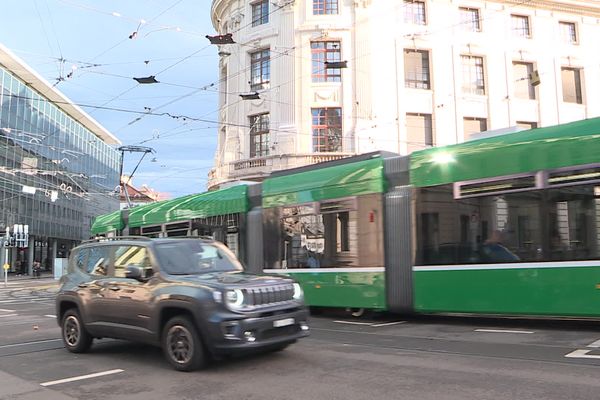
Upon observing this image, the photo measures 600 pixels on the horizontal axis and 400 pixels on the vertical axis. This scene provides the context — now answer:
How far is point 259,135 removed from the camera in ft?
109

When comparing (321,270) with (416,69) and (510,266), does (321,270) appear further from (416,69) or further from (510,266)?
(416,69)

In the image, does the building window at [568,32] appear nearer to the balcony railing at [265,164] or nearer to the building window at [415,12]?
the building window at [415,12]

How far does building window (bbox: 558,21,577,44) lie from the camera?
3594 cm

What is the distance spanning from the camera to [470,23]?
111 ft

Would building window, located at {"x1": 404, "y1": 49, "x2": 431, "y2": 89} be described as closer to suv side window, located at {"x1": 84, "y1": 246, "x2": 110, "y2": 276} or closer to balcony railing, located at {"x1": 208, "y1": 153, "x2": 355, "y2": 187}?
balcony railing, located at {"x1": 208, "y1": 153, "x2": 355, "y2": 187}

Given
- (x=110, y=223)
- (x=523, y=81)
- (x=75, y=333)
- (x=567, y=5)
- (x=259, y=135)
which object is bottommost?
(x=75, y=333)

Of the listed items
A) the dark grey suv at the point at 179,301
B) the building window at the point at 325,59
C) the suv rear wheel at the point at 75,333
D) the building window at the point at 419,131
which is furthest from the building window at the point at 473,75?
the suv rear wheel at the point at 75,333

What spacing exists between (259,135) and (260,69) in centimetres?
422

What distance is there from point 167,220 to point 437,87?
21373 mm

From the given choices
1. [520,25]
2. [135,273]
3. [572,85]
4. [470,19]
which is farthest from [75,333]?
[572,85]

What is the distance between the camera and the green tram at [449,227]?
8586 millimetres

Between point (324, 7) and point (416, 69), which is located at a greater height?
point (324, 7)

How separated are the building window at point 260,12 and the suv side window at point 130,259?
2810cm

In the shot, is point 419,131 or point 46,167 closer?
point 419,131
